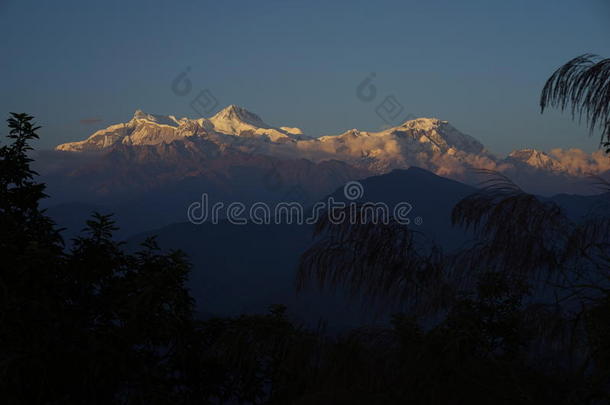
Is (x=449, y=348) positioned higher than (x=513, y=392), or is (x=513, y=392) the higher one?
(x=449, y=348)

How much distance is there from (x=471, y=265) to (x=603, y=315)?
1.54m

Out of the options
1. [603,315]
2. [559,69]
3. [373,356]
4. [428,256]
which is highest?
[559,69]

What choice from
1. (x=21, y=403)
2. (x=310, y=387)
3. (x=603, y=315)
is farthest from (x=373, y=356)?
(x=21, y=403)

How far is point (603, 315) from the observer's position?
4965 mm

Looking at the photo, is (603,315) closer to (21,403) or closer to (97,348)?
(97,348)

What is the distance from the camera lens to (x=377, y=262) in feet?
20.5
